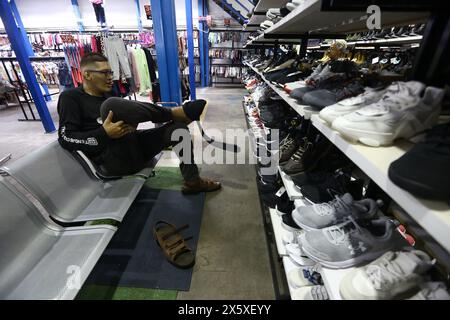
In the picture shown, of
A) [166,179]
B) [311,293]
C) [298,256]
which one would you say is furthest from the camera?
[166,179]

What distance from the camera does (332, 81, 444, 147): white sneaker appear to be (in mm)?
575

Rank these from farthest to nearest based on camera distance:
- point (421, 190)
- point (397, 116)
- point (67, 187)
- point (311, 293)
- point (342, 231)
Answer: point (67, 187)
point (311, 293)
point (342, 231)
point (397, 116)
point (421, 190)

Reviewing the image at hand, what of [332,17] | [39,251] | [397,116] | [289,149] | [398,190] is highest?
[332,17]

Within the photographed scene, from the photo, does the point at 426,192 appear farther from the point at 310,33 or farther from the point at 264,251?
the point at 310,33

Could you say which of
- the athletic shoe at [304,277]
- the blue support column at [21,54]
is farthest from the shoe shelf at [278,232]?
the blue support column at [21,54]

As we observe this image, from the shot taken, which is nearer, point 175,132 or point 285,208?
point 285,208

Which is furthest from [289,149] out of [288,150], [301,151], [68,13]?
[68,13]

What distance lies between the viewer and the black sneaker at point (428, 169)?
42cm

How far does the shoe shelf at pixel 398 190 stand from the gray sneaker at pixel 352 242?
0.35 metres

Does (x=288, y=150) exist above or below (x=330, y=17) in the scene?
below

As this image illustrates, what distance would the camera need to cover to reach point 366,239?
79 centimetres

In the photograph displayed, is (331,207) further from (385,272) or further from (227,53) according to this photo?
(227,53)

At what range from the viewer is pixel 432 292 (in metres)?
0.61

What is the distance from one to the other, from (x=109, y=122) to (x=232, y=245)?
1.30 meters
